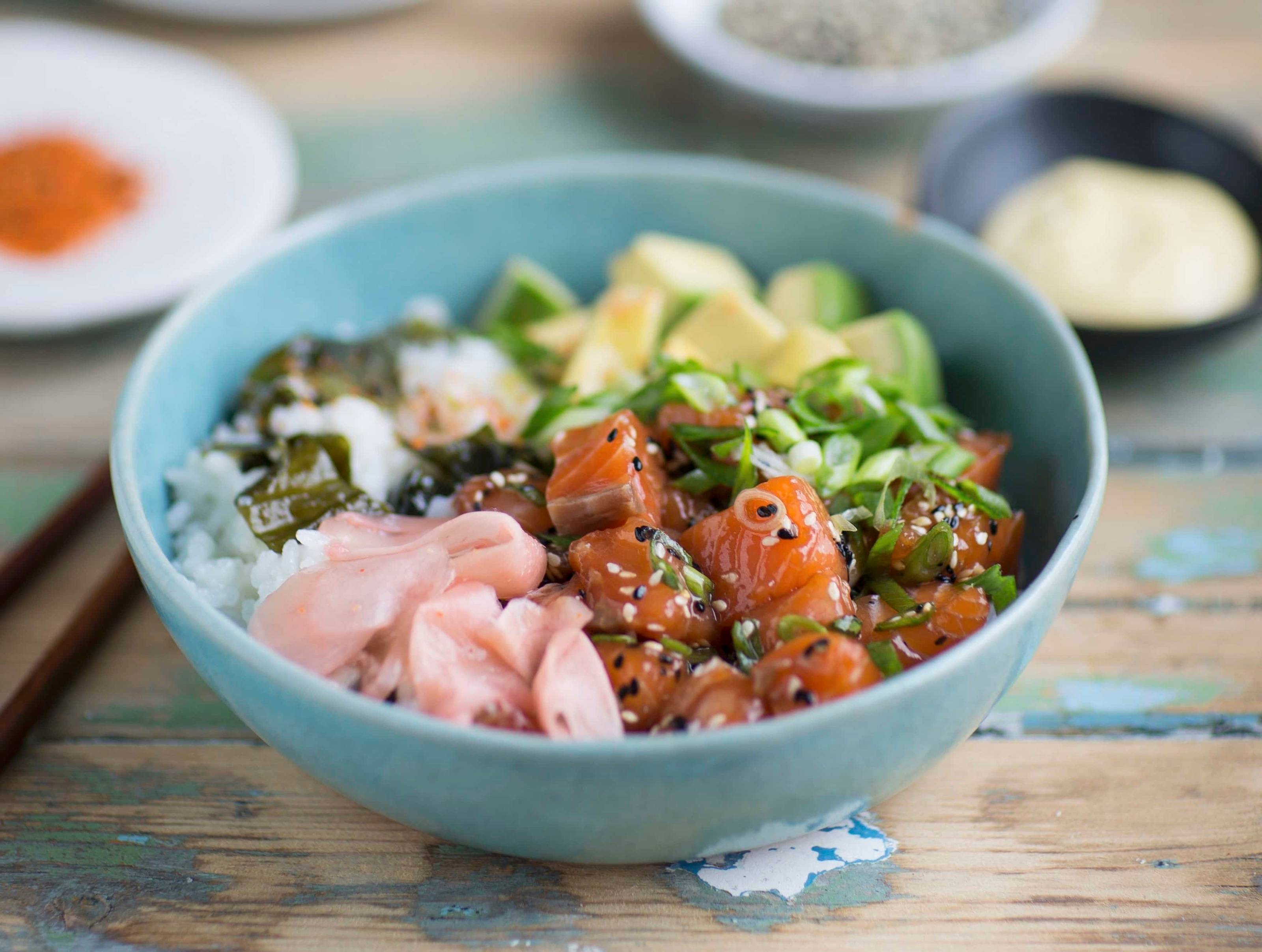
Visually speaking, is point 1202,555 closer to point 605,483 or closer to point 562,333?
point 605,483

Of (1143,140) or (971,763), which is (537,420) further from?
(1143,140)

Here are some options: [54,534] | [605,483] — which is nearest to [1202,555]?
[605,483]

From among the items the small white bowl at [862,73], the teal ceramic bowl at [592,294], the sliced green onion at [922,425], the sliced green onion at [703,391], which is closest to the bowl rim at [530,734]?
the teal ceramic bowl at [592,294]

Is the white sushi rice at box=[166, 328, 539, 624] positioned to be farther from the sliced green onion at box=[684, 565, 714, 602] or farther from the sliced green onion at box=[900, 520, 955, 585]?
the sliced green onion at box=[900, 520, 955, 585]

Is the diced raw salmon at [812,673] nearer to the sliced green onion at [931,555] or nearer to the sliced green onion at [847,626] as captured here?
the sliced green onion at [847,626]

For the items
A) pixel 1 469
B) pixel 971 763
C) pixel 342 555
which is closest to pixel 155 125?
pixel 1 469

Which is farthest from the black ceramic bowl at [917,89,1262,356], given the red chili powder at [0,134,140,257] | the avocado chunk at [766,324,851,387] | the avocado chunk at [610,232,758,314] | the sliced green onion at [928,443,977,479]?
the red chili powder at [0,134,140,257]
